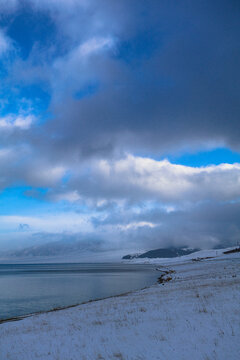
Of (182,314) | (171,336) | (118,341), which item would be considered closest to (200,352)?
(171,336)

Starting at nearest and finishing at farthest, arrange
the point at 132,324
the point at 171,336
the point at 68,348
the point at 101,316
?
the point at 171,336 → the point at 68,348 → the point at 132,324 → the point at 101,316

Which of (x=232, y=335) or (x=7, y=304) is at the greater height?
(x=232, y=335)

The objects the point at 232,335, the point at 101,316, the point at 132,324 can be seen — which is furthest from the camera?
the point at 101,316

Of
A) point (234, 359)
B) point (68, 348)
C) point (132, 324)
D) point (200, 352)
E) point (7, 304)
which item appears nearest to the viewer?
point (234, 359)

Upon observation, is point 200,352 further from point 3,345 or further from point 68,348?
point 3,345

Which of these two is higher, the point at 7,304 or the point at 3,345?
the point at 3,345

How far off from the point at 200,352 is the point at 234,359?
1.45m

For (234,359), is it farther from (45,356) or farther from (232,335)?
(45,356)

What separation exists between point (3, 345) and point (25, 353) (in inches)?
155

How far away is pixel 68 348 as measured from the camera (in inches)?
568

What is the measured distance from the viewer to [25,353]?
1489 cm

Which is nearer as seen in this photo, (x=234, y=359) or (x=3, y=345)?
(x=234, y=359)

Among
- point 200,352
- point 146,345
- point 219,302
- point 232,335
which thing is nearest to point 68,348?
point 146,345

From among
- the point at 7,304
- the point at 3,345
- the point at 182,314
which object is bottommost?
the point at 7,304
